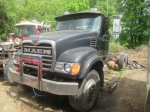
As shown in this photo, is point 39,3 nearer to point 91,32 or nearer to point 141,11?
point 141,11

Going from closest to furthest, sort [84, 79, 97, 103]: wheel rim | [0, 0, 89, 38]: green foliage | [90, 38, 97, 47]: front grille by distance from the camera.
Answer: [84, 79, 97, 103]: wheel rim
[90, 38, 97, 47]: front grille
[0, 0, 89, 38]: green foliage

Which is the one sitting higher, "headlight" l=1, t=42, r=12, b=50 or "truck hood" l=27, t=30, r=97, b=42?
"truck hood" l=27, t=30, r=97, b=42

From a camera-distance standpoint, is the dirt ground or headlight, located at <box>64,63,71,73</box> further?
the dirt ground

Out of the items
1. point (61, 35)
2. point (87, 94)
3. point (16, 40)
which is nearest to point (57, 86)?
point (87, 94)

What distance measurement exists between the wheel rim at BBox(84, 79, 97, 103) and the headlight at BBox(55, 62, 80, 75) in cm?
59

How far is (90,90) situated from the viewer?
3.66m

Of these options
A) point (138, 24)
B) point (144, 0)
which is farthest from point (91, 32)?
point (144, 0)

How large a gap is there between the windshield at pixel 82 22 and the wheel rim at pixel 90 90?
1.62 meters

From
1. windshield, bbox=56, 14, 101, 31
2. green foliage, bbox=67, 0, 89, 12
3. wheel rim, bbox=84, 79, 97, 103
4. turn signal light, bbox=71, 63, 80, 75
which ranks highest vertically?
green foliage, bbox=67, 0, 89, 12

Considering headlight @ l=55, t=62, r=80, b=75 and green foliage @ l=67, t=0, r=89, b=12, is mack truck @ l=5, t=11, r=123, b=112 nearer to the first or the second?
headlight @ l=55, t=62, r=80, b=75

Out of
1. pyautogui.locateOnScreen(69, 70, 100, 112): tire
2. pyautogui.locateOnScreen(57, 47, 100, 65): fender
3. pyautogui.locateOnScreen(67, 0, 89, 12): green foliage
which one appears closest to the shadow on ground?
pyautogui.locateOnScreen(69, 70, 100, 112): tire

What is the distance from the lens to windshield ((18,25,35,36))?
10.5 meters

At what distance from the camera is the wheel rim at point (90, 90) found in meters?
3.54

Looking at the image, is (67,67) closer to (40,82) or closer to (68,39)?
(40,82)
